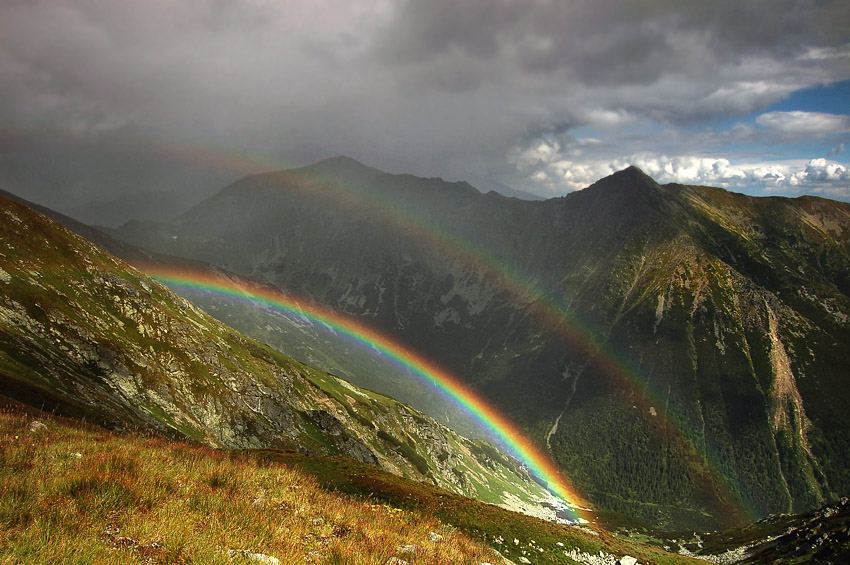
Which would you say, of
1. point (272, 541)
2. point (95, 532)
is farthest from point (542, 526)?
point (95, 532)

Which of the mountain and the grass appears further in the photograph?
the mountain

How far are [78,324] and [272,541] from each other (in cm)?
8346

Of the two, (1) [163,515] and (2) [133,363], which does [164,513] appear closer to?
(1) [163,515]

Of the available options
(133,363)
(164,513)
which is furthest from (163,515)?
(133,363)

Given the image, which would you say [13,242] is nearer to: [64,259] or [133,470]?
[64,259]

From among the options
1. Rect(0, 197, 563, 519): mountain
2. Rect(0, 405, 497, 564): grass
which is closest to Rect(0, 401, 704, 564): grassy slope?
Rect(0, 405, 497, 564): grass

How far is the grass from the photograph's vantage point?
6.53 meters

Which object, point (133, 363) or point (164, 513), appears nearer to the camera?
point (164, 513)

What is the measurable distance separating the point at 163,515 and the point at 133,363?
79.8 m

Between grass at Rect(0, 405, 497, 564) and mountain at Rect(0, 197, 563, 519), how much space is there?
97.4 feet

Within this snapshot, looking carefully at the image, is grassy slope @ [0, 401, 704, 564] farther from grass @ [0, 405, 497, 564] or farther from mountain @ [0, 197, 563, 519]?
mountain @ [0, 197, 563, 519]

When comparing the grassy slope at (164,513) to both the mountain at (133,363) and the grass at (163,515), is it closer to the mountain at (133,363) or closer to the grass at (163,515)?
the grass at (163,515)

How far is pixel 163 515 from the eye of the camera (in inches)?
318

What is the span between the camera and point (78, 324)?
69.2 m
